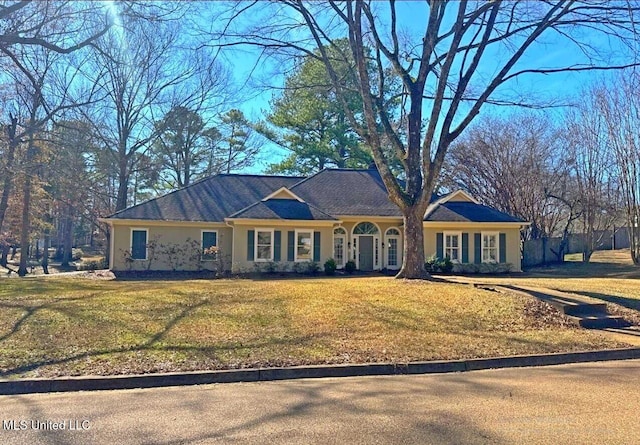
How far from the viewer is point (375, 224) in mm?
23219

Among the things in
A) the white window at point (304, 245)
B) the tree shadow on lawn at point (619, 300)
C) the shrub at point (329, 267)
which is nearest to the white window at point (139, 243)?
the white window at point (304, 245)

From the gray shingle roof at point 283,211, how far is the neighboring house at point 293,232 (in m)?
0.04

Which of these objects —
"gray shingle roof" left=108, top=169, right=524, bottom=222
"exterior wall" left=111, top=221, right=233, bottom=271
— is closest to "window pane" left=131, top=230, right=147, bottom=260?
"exterior wall" left=111, top=221, right=233, bottom=271

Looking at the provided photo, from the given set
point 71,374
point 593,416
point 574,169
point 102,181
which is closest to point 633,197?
point 574,169

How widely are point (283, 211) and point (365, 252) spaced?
4633mm

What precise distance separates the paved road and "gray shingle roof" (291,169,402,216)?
17.0 metres

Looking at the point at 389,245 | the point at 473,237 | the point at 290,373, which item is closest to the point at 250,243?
the point at 389,245

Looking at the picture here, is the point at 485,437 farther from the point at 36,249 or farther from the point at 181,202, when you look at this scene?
the point at 36,249

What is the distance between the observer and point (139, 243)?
2194 centimetres

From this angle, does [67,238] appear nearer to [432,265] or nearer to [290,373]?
[432,265]

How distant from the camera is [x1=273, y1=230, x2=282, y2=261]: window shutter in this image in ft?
67.9

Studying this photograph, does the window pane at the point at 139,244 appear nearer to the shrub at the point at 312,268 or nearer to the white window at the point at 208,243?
the white window at the point at 208,243

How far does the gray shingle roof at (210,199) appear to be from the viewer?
22.4m

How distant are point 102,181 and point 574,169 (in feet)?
110
